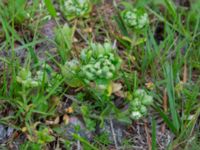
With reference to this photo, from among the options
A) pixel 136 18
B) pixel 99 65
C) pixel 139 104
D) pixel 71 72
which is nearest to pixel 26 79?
pixel 71 72

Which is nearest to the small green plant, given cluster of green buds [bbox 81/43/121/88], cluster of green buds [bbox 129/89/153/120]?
cluster of green buds [bbox 81/43/121/88]

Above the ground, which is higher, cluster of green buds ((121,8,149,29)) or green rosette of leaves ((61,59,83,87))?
cluster of green buds ((121,8,149,29))

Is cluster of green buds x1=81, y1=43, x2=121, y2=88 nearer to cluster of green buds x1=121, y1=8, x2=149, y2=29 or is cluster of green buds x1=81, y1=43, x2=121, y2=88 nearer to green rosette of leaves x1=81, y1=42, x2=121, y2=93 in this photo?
green rosette of leaves x1=81, y1=42, x2=121, y2=93

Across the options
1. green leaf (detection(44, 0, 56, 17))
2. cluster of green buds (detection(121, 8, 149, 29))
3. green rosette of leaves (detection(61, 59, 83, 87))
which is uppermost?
green leaf (detection(44, 0, 56, 17))

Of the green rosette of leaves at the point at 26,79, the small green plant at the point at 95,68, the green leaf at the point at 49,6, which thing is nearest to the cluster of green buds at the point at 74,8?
the green leaf at the point at 49,6

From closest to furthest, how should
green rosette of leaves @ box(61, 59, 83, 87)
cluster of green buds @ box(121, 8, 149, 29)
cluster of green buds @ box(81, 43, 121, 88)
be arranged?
cluster of green buds @ box(81, 43, 121, 88) < green rosette of leaves @ box(61, 59, 83, 87) < cluster of green buds @ box(121, 8, 149, 29)

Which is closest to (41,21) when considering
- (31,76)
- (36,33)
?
(36,33)
